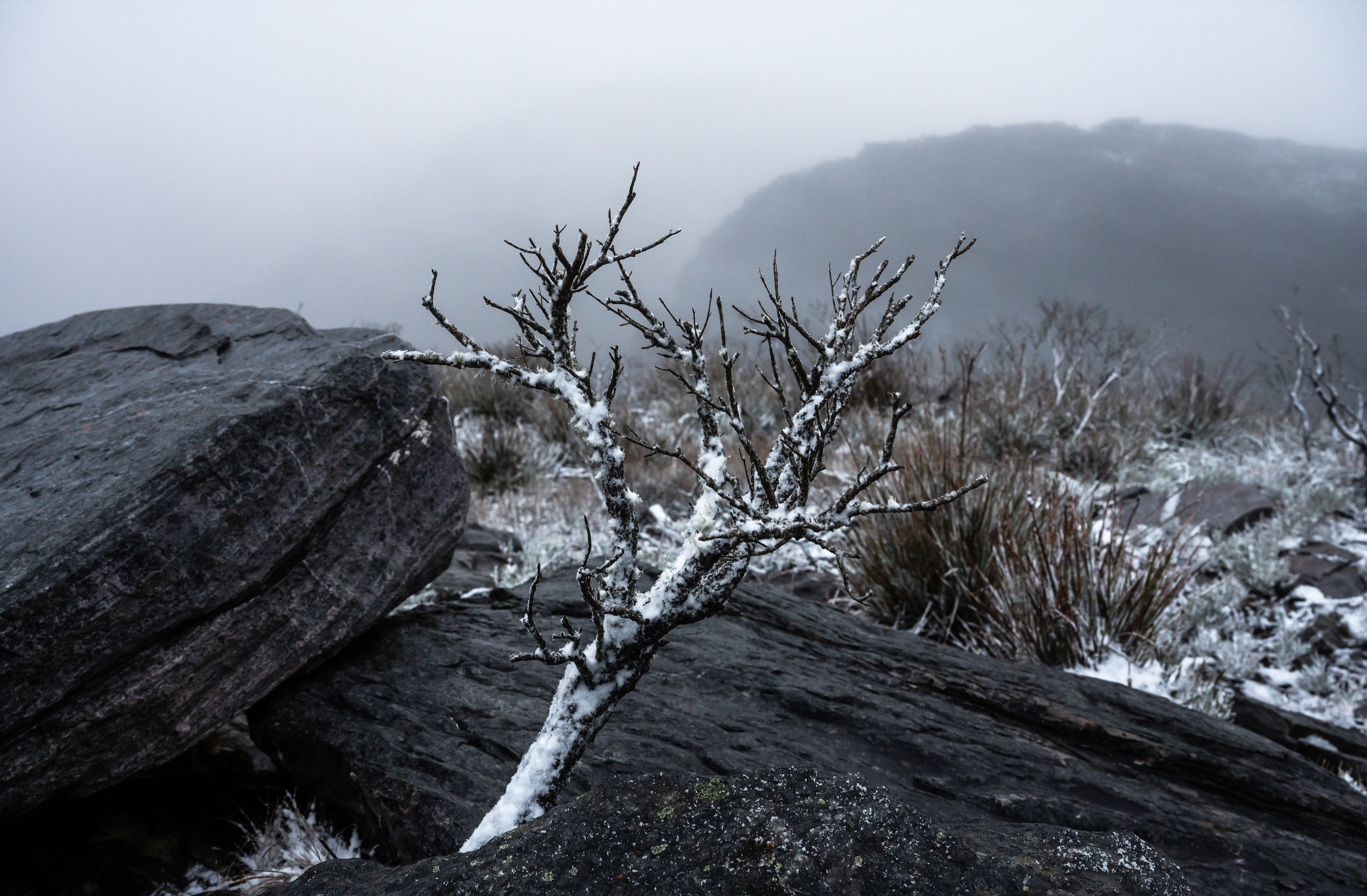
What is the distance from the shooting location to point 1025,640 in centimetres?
342

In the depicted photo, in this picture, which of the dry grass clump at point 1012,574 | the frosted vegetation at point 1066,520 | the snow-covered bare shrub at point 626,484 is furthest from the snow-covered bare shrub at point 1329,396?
the snow-covered bare shrub at point 626,484

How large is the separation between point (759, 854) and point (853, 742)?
4.09ft

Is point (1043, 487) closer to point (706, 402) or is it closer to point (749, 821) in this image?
point (706, 402)

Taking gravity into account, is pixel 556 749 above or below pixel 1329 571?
above

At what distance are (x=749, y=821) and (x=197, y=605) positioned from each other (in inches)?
71.9

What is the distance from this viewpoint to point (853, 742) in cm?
232

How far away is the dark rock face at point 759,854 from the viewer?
45.6 inches

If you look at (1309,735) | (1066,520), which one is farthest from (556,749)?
(1309,735)

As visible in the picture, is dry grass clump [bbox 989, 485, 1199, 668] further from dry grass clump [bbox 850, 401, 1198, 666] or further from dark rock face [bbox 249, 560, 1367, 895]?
dark rock face [bbox 249, 560, 1367, 895]

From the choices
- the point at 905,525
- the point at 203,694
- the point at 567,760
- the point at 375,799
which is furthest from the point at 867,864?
the point at 905,525

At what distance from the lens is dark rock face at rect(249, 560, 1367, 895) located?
6.70 feet

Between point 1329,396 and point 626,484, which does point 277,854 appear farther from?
point 1329,396

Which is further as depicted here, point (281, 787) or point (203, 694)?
point (281, 787)

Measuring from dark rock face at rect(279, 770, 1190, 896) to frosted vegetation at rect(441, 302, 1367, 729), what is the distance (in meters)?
0.60
